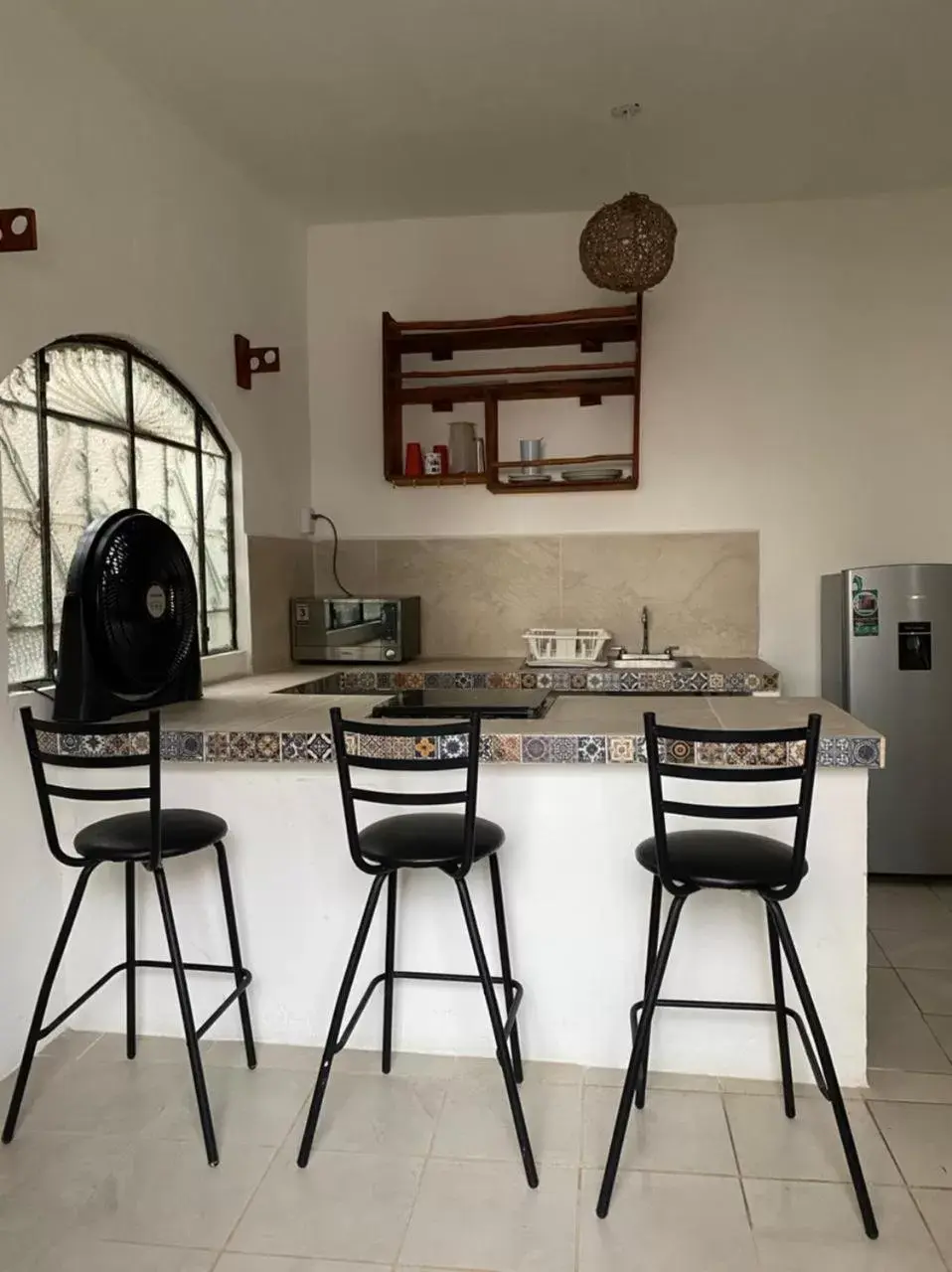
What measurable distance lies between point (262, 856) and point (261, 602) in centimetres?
148

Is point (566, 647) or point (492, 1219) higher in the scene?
point (566, 647)

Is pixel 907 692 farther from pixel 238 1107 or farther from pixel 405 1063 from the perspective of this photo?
pixel 238 1107

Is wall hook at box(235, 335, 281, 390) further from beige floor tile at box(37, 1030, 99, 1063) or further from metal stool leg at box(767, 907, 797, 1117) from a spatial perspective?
metal stool leg at box(767, 907, 797, 1117)

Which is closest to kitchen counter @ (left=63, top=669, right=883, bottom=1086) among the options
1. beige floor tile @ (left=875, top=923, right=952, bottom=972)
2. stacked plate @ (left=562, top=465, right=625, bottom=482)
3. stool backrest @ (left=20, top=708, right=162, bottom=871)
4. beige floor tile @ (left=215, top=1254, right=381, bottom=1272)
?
stool backrest @ (left=20, top=708, right=162, bottom=871)

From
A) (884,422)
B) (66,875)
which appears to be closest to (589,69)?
(884,422)

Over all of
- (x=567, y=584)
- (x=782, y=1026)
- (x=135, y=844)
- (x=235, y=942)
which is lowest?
(x=782, y=1026)

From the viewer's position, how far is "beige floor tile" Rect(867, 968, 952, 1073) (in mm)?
2354

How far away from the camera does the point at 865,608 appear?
12.1ft

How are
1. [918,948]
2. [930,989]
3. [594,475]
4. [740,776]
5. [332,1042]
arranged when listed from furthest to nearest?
[594,475], [918,948], [930,989], [332,1042], [740,776]

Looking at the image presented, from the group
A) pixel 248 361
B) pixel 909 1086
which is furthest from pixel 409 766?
pixel 248 361

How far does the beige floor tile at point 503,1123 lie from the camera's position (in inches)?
78.7

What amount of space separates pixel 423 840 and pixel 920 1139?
123cm

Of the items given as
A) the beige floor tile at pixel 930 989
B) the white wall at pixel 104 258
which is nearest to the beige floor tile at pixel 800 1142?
the beige floor tile at pixel 930 989

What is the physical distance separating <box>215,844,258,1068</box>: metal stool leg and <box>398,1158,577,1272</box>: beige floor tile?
61 centimetres
